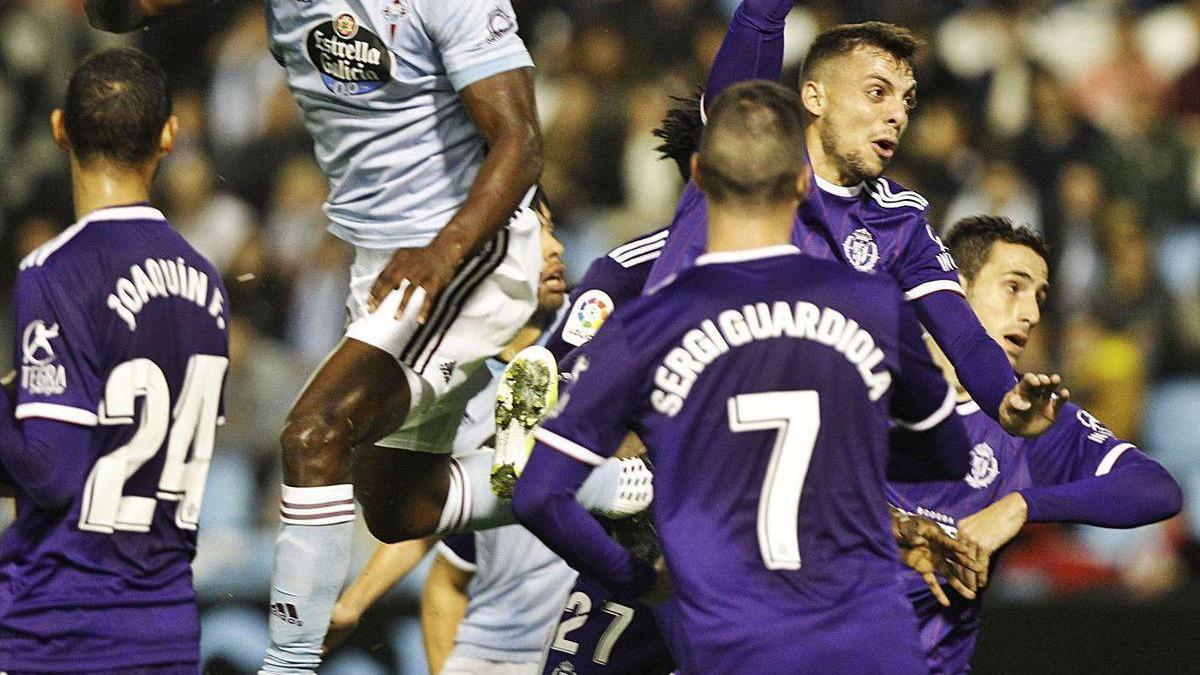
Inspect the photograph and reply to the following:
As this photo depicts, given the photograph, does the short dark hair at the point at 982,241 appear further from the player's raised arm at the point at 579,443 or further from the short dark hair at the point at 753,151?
the player's raised arm at the point at 579,443

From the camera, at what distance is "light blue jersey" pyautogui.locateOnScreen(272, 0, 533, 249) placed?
15.3 feet

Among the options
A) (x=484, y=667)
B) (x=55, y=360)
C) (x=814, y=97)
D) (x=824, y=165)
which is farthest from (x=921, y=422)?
(x=484, y=667)

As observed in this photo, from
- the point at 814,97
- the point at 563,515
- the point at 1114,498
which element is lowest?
the point at 563,515

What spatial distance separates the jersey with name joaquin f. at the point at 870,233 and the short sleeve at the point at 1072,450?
1.74ft

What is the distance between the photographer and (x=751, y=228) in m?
3.67

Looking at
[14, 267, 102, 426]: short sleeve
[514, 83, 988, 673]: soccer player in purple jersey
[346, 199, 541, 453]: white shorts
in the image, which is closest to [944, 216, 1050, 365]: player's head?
[346, 199, 541, 453]: white shorts

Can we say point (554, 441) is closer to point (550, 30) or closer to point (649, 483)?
point (649, 483)

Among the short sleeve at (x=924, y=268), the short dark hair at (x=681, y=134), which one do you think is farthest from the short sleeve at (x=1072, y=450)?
the short dark hair at (x=681, y=134)

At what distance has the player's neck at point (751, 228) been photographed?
3662mm

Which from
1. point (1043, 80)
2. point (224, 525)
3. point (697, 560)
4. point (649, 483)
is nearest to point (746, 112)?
point (697, 560)

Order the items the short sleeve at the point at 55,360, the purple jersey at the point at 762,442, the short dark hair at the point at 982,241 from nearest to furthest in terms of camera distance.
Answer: the purple jersey at the point at 762,442 → the short sleeve at the point at 55,360 → the short dark hair at the point at 982,241

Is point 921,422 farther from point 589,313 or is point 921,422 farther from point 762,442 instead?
point 589,313

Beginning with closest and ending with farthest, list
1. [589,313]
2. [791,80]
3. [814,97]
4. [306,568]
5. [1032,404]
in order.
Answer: [1032,404], [306,568], [814,97], [589,313], [791,80]

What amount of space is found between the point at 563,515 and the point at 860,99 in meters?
1.98
